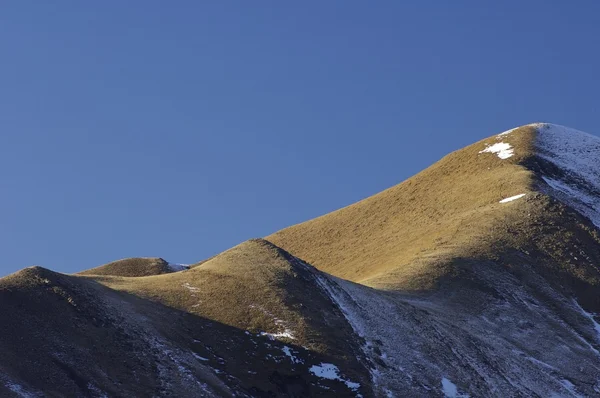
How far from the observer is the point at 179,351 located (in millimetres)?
57594

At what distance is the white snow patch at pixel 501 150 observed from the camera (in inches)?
4686

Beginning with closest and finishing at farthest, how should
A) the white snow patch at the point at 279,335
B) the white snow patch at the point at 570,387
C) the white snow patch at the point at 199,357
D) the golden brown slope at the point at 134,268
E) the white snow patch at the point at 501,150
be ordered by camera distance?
1. the white snow patch at the point at 199,357
2. the white snow patch at the point at 279,335
3. the white snow patch at the point at 570,387
4. the golden brown slope at the point at 134,268
5. the white snow patch at the point at 501,150

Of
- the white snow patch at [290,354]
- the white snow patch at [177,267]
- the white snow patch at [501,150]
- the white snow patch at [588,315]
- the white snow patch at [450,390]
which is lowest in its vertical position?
the white snow patch at [450,390]

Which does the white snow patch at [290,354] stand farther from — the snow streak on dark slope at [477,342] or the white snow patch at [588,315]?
the white snow patch at [588,315]

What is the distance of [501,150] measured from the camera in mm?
121688

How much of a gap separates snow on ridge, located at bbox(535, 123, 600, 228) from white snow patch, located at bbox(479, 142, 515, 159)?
10.3 ft

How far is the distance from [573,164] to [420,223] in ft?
75.2

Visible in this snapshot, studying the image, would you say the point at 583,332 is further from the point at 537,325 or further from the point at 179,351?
the point at 179,351

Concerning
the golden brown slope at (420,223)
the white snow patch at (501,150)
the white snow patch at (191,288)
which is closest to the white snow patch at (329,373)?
the white snow patch at (191,288)

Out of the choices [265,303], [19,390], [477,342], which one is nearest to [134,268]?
[265,303]

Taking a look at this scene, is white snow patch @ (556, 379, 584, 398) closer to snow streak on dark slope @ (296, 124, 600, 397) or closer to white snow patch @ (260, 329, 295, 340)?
snow streak on dark slope @ (296, 124, 600, 397)

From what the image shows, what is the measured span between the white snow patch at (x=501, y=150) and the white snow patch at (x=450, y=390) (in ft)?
185

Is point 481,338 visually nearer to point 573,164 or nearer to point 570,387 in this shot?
point 570,387

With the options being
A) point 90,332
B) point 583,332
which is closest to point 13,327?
point 90,332
